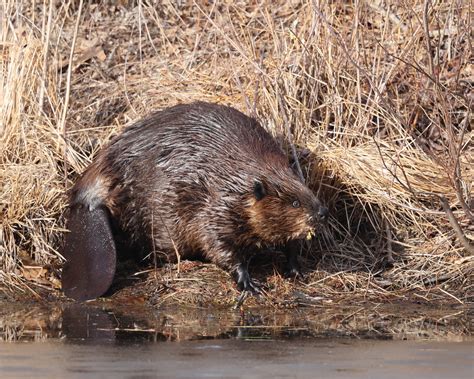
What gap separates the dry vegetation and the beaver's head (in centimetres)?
27

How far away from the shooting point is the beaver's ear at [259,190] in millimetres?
5586

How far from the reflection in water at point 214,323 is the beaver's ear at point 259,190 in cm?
60

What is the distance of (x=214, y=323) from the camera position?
5004 mm

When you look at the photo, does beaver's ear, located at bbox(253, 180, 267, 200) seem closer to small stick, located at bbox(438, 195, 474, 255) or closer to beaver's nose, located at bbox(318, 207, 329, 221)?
beaver's nose, located at bbox(318, 207, 329, 221)

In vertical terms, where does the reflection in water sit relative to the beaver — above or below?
below

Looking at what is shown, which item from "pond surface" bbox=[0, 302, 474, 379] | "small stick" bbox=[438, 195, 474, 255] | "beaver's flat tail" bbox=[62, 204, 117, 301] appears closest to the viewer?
"pond surface" bbox=[0, 302, 474, 379]

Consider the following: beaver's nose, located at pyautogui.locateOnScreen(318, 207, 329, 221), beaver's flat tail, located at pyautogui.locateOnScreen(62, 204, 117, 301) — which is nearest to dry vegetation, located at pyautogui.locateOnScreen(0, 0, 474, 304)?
beaver's flat tail, located at pyautogui.locateOnScreen(62, 204, 117, 301)

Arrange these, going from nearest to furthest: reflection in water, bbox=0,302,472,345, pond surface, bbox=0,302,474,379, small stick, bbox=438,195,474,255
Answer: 1. pond surface, bbox=0,302,474,379
2. reflection in water, bbox=0,302,472,345
3. small stick, bbox=438,195,474,255

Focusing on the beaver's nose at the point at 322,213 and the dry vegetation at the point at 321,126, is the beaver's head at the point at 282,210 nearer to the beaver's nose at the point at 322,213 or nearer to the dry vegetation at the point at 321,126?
the beaver's nose at the point at 322,213

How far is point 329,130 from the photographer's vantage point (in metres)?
6.41

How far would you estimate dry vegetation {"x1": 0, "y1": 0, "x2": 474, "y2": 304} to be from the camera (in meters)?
5.67

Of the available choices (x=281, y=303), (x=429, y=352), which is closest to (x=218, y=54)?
(x=281, y=303)

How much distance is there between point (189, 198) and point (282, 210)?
513mm

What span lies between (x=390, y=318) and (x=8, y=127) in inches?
95.6
